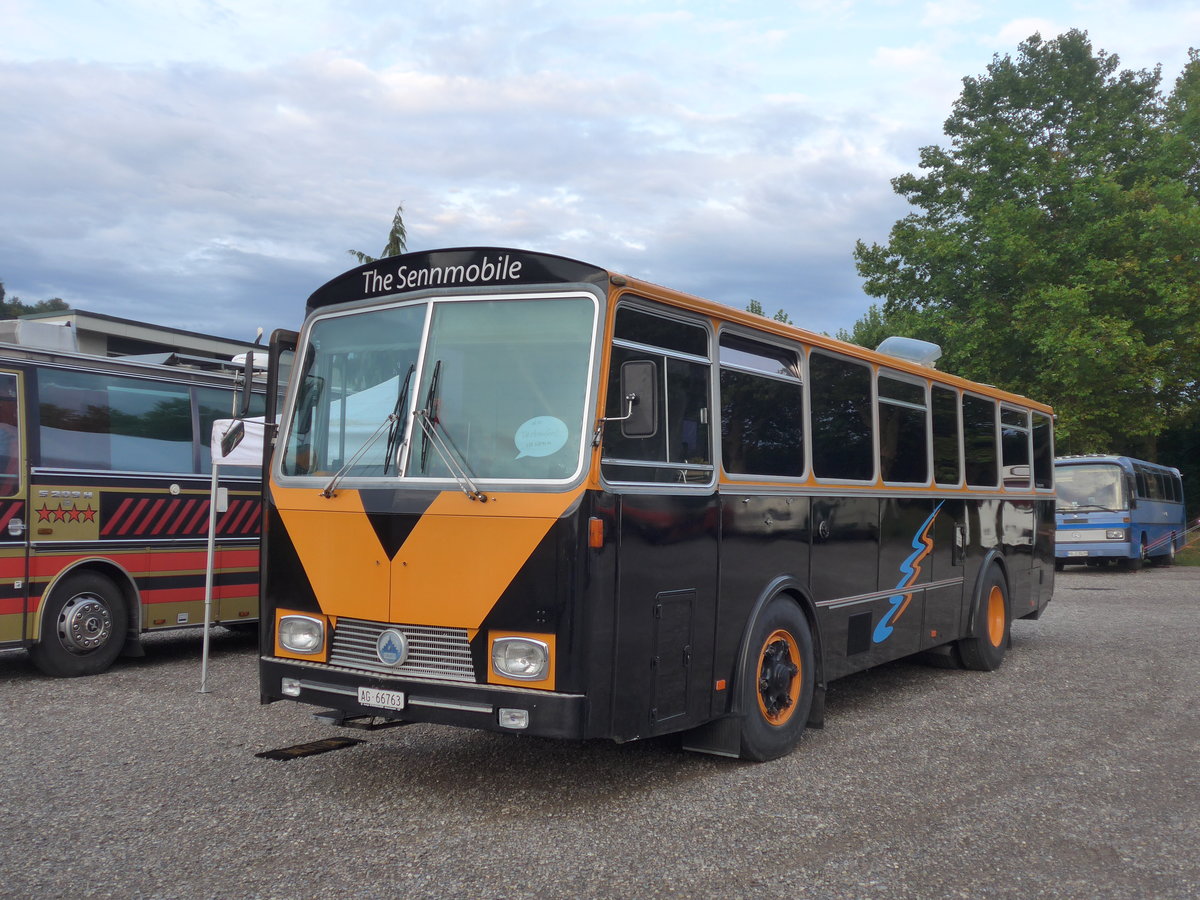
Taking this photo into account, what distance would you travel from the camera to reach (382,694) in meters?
5.61

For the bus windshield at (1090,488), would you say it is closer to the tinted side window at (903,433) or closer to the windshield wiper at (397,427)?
the tinted side window at (903,433)

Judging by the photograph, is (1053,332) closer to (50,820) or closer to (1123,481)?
(1123,481)

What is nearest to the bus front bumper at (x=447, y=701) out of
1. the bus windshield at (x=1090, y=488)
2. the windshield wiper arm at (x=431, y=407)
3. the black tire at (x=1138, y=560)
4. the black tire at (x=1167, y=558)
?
the windshield wiper arm at (x=431, y=407)

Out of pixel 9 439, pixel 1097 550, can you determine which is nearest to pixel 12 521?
pixel 9 439

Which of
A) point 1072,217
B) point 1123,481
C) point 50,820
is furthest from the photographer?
point 1072,217

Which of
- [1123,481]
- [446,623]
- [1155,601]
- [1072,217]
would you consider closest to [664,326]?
[446,623]

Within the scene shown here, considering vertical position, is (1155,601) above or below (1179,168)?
below

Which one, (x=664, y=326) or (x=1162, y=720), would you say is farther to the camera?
(x=1162, y=720)

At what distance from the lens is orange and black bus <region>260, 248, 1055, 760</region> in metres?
5.37

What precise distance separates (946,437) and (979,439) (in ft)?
3.17

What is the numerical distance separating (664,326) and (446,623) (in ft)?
6.43

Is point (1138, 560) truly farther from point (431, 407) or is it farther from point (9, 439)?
point (431, 407)

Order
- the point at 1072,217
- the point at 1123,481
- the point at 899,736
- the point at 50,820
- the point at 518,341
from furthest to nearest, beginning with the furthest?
the point at 1072,217
the point at 1123,481
the point at 899,736
the point at 518,341
the point at 50,820

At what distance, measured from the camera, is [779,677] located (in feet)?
22.5
